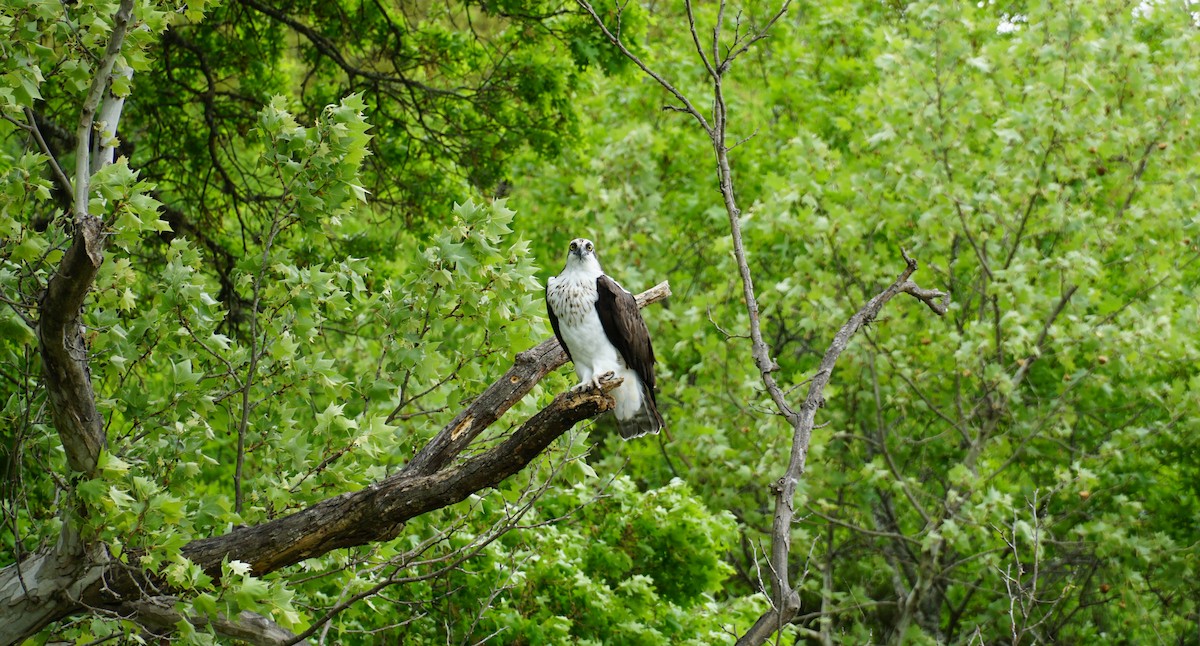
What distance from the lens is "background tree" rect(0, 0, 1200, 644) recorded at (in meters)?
4.72

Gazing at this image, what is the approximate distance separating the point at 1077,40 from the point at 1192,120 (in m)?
1.23

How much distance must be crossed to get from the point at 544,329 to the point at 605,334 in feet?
0.99

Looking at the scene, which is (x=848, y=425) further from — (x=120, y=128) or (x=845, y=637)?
(x=120, y=128)

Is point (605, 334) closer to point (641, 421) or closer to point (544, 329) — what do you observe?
point (544, 329)

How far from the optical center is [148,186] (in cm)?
460

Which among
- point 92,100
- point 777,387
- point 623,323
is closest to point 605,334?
point 623,323

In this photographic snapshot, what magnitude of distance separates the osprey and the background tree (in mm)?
254

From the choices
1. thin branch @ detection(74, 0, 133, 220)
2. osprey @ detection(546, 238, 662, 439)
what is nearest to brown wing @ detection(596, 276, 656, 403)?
osprey @ detection(546, 238, 662, 439)

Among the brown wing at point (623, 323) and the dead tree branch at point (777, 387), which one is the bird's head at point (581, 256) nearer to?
the brown wing at point (623, 323)

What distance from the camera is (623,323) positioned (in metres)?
5.70

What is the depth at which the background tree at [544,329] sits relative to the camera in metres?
4.72

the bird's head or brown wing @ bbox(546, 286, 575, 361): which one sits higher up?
the bird's head

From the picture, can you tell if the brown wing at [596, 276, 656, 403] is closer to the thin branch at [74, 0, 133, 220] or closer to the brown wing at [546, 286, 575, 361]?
the brown wing at [546, 286, 575, 361]

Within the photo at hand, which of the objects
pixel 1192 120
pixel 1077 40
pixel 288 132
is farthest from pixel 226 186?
pixel 1192 120
